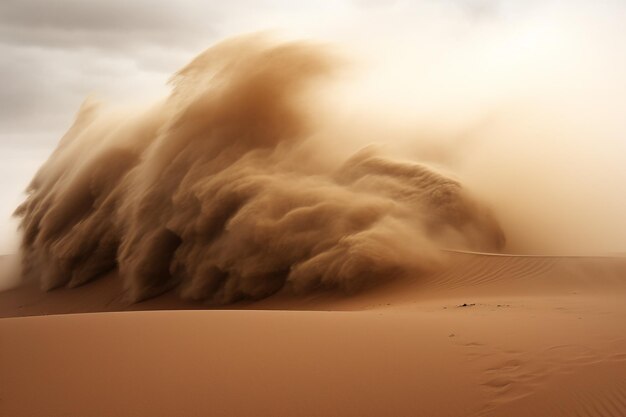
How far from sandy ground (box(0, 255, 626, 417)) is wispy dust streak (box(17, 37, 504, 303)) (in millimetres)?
4947

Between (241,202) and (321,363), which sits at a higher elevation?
(241,202)

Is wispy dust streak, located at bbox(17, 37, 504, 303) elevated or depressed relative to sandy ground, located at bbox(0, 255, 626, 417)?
elevated

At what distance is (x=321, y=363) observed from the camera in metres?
4.37

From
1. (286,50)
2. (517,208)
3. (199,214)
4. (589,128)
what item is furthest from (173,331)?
(589,128)

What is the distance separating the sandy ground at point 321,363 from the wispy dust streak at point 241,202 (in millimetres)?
4947

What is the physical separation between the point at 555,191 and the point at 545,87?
3481 millimetres

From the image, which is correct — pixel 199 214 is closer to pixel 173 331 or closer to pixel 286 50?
pixel 286 50

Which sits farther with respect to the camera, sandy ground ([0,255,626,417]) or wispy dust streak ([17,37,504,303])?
wispy dust streak ([17,37,504,303])

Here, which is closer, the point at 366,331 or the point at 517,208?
the point at 366,331

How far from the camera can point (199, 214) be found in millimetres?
14117

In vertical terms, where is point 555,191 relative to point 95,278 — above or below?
above

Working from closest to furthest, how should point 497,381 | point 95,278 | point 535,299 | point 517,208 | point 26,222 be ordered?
point 497,381
point 535,299
point 517,208
point 95,278
point 26,222

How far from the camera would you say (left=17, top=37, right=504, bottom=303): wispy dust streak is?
39.1 feet

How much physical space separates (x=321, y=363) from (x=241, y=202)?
9.27 meters
